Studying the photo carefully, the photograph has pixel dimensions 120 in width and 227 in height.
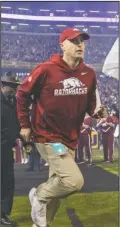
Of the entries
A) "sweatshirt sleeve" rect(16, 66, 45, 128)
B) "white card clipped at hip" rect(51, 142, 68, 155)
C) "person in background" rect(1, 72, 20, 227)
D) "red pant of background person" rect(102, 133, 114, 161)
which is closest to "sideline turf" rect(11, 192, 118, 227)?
"person in background" rect(1, 72, 20, 227)

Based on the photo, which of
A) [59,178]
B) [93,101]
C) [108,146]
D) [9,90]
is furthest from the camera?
[108,146]

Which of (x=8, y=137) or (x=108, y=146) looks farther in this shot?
(x=108, y=146)

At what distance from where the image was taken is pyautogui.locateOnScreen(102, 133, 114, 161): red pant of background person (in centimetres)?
281

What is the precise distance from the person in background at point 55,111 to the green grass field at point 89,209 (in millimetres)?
396

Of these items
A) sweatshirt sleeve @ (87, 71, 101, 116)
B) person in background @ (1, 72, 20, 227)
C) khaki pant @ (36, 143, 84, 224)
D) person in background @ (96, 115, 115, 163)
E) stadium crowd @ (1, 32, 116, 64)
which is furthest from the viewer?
person in background @ (96, 115, 115, 163)

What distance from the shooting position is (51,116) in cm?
210

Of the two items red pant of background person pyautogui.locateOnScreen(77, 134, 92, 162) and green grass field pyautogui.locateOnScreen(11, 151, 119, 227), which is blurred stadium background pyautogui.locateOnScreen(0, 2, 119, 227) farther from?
red pant of background person pyautogui.locateOnScreen(77, 134, 92, 162)

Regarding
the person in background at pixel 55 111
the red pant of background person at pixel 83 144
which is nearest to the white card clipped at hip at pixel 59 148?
the person in background at pixel 55 111

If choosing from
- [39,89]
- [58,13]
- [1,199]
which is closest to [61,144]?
[39,89]

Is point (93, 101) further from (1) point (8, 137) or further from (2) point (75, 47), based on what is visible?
(1) point (8, 137)

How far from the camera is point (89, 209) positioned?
269 centimetres

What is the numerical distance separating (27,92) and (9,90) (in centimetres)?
42

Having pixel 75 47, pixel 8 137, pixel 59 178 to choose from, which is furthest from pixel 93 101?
pixel 8 137

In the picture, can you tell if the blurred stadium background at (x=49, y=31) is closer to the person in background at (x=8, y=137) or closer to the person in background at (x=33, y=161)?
the person in background at (x=8, y=137)
